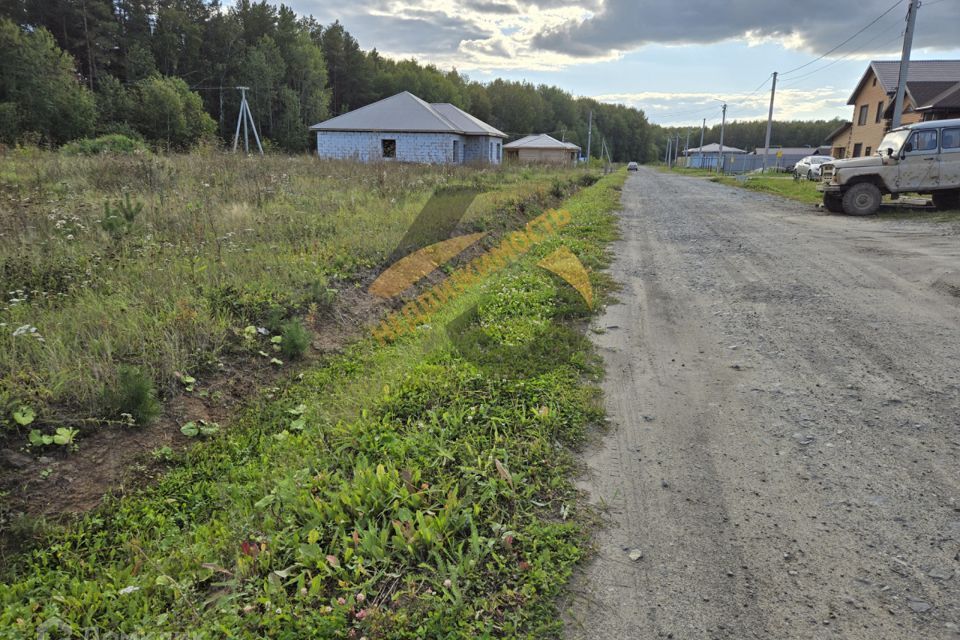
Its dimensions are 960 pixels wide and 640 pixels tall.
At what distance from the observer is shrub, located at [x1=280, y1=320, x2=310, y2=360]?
210 inches

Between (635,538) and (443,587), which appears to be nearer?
(443,587)

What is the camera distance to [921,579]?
2.47 meters

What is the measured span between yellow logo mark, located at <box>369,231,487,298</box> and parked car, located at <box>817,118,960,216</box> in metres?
11.9

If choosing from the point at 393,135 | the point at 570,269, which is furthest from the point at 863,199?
the point at 393,135

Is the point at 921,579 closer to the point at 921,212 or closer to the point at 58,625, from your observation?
the point at 58,625

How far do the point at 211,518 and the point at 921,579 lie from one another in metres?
3.62

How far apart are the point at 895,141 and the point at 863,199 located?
1830 mm

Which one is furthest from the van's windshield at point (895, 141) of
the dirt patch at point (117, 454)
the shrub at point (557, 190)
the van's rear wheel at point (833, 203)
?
the dirt patch at point (117, 454)

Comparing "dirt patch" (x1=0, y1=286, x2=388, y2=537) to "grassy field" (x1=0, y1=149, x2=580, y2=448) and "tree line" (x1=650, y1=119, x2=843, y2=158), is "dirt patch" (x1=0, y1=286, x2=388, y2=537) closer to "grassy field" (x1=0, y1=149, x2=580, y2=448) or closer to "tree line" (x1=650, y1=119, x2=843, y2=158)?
"grassy field" (x1=0, y1=149, x2=580, y2=448)

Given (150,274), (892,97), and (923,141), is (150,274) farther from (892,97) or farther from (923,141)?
(892,97)

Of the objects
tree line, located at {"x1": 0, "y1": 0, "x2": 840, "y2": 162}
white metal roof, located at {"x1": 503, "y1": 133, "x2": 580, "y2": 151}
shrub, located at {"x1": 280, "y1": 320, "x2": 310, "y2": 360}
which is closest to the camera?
shrub, located at {"x1": 280, "y1": 320, "x2": 310, "y2": 360}

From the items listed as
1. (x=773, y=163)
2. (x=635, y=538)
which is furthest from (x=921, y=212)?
(x=773, y=163)
